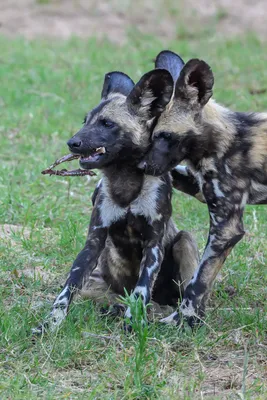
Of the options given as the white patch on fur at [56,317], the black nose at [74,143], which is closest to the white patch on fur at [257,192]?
the black nose at [74,143]

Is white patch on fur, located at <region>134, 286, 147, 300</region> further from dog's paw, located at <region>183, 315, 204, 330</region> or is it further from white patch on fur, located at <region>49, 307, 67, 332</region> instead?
white patch on fur, located at <region>49, 307, 67, 332</region>

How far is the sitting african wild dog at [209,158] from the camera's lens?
485 centimetres

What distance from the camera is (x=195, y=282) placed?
4.84 m

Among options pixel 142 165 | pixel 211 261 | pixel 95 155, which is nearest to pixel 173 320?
pixel 211 261

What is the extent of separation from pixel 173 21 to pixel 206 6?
2.34 feet

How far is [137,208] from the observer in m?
4.99

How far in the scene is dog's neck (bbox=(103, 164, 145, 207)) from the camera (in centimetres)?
502

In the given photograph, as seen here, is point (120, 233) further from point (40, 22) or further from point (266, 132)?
point (40, 22)

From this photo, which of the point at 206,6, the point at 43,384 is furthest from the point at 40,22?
the point at 43,384

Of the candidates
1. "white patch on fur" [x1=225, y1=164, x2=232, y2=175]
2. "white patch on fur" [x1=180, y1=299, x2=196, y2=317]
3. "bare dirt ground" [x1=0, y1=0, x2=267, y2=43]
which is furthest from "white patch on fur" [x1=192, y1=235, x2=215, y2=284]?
"bare dirt ground" [x1=0, y1=0, x2=267, y2=43]

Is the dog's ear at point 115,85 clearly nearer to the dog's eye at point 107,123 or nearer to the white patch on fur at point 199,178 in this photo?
the dog's eye at point 107,123

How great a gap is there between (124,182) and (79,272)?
0.58 metres

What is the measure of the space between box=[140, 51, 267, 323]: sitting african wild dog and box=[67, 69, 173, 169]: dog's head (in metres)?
0.05

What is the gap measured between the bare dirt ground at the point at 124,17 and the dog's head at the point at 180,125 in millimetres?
7663
